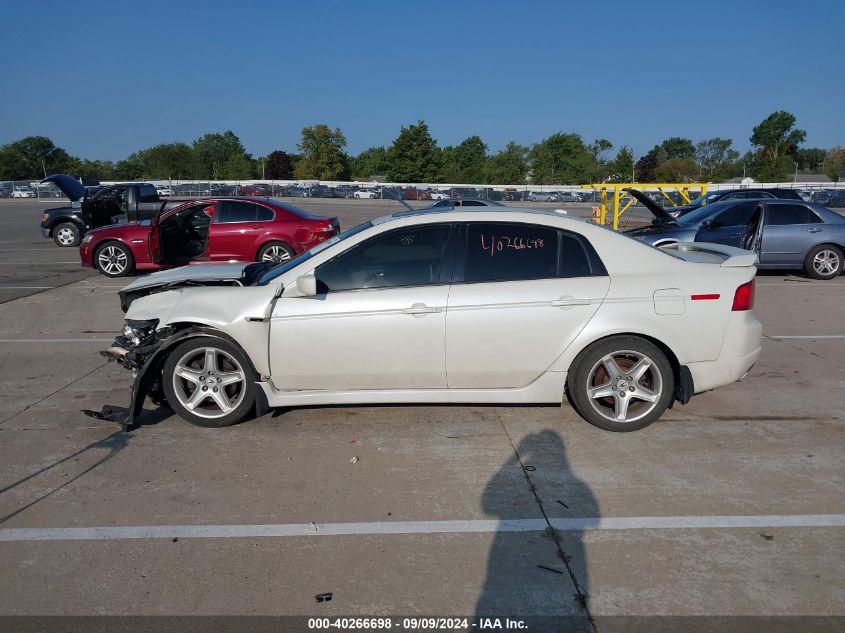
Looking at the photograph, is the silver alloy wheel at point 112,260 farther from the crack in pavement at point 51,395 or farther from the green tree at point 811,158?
the green tree at point 811,158

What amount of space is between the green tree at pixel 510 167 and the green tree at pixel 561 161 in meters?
1.17

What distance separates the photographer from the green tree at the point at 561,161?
87.2m

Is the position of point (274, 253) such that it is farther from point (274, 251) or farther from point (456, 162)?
point (456, 162)

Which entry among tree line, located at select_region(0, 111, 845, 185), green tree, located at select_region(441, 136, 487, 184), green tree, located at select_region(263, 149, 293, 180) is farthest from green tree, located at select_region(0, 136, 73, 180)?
green tree, located at select_region(441, 136, 487, 184)

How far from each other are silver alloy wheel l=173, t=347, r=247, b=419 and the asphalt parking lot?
0.22m

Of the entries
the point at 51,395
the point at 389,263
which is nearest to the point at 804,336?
the point at 389,263

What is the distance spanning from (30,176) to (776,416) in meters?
107

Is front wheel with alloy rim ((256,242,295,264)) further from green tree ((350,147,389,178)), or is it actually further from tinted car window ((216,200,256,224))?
green tree ((350,147,389,178))

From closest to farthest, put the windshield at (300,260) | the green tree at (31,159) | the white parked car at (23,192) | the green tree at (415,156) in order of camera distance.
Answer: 1. the windshield at (300,260)
2. the white parked car at (23,192)
3. the green tree at (415,156)
4. the green tree at (31,159)

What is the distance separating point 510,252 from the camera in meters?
5.16

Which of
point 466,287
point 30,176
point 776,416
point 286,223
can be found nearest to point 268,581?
point 466,287

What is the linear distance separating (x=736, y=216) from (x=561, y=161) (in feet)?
259

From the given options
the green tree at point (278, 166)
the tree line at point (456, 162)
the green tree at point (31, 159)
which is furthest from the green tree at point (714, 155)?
the green tree at point (31, 159)

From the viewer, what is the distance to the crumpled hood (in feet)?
18.8
